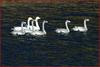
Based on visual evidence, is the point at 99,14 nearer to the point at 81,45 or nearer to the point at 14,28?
the point at 81,45

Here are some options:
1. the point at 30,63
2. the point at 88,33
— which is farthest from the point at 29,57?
the point at 88,33

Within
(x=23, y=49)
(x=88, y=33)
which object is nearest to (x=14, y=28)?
(x=23, y=49)

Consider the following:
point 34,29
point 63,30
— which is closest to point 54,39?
point 63,30

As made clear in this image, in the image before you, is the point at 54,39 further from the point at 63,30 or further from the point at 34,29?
the point at 34,29

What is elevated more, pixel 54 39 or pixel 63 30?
pixel 63 30

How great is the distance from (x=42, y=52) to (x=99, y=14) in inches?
50.0

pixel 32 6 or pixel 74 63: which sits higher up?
pixel 32 6

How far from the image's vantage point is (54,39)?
14930 mm

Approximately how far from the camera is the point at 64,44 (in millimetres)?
14914

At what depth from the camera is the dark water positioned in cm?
1488

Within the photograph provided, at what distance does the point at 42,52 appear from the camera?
49.0 feet

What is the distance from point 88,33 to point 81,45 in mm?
257

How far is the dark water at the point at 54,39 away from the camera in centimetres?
1488

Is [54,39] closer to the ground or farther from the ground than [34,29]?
closer to the ground
